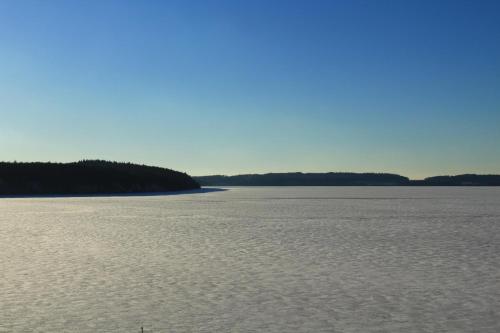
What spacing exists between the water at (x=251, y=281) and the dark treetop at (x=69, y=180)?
48.3m

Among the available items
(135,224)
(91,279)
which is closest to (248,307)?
(91,279)

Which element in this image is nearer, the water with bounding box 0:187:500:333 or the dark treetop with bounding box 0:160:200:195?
the water with bounding box 0:187:500:333

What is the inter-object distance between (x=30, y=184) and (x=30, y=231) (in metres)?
47.9

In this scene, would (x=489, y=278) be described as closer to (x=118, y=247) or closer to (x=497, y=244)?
(x=497, y=244)

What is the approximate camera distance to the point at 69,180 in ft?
208

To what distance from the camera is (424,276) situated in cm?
883

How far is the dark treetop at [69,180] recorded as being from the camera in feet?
201

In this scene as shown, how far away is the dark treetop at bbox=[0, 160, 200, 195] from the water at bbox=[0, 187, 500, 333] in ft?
158

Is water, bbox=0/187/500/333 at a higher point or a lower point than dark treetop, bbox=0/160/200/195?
lower

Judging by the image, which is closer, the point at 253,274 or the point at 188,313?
the point at 188,313

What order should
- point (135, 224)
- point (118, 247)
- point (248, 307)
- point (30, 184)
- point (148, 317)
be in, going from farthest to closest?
point (30, 184), point (135, 224), point (118, 247), point (248, 307), point (148, 317)

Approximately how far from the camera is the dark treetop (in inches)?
2408

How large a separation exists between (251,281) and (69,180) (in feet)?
192

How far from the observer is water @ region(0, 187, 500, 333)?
6.02m
